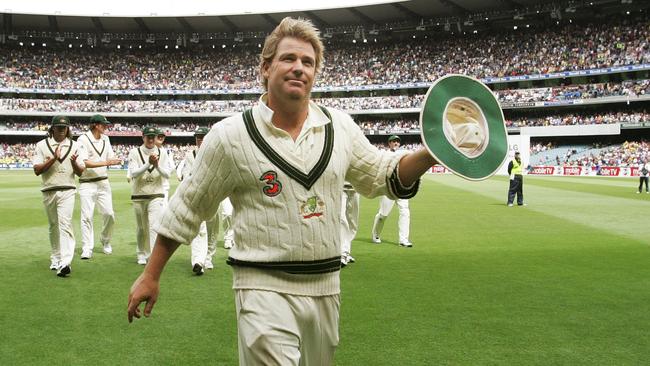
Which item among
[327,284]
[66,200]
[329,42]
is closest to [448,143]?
[327,284]

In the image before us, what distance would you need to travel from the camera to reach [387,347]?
4.96 metres

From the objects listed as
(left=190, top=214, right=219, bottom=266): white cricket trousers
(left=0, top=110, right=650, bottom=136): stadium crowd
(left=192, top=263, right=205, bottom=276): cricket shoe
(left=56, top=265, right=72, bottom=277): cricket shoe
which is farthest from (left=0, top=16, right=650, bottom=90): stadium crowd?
(left=56, top=265, right=72, bottom=277): cricket shoe

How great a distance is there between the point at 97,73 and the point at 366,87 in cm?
3742

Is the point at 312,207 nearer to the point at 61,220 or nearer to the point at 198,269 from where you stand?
the point at 198,269

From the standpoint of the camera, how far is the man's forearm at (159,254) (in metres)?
2.61

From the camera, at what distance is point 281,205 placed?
2.41 meters

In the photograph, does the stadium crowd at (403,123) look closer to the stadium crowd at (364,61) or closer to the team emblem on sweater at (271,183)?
the stadium crowd at (364,61)

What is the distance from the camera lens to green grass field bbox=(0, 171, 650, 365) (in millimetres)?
4828

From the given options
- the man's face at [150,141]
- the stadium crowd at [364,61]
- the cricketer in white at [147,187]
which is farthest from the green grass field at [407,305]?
the stadium crowd at [364,61]

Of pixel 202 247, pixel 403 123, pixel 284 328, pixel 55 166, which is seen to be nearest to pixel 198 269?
pixel 202 247

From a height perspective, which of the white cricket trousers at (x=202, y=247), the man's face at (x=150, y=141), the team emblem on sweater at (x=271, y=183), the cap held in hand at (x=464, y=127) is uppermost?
the man's face at (x=150, y=141)

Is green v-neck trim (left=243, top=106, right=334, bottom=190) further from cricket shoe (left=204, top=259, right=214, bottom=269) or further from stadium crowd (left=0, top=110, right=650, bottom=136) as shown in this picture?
stadium crowd (left=0, top=110, right=650, bottom=136)

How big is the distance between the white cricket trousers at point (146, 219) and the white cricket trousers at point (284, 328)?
6.86 metres

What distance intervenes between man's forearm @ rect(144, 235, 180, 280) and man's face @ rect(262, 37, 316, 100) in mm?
884
